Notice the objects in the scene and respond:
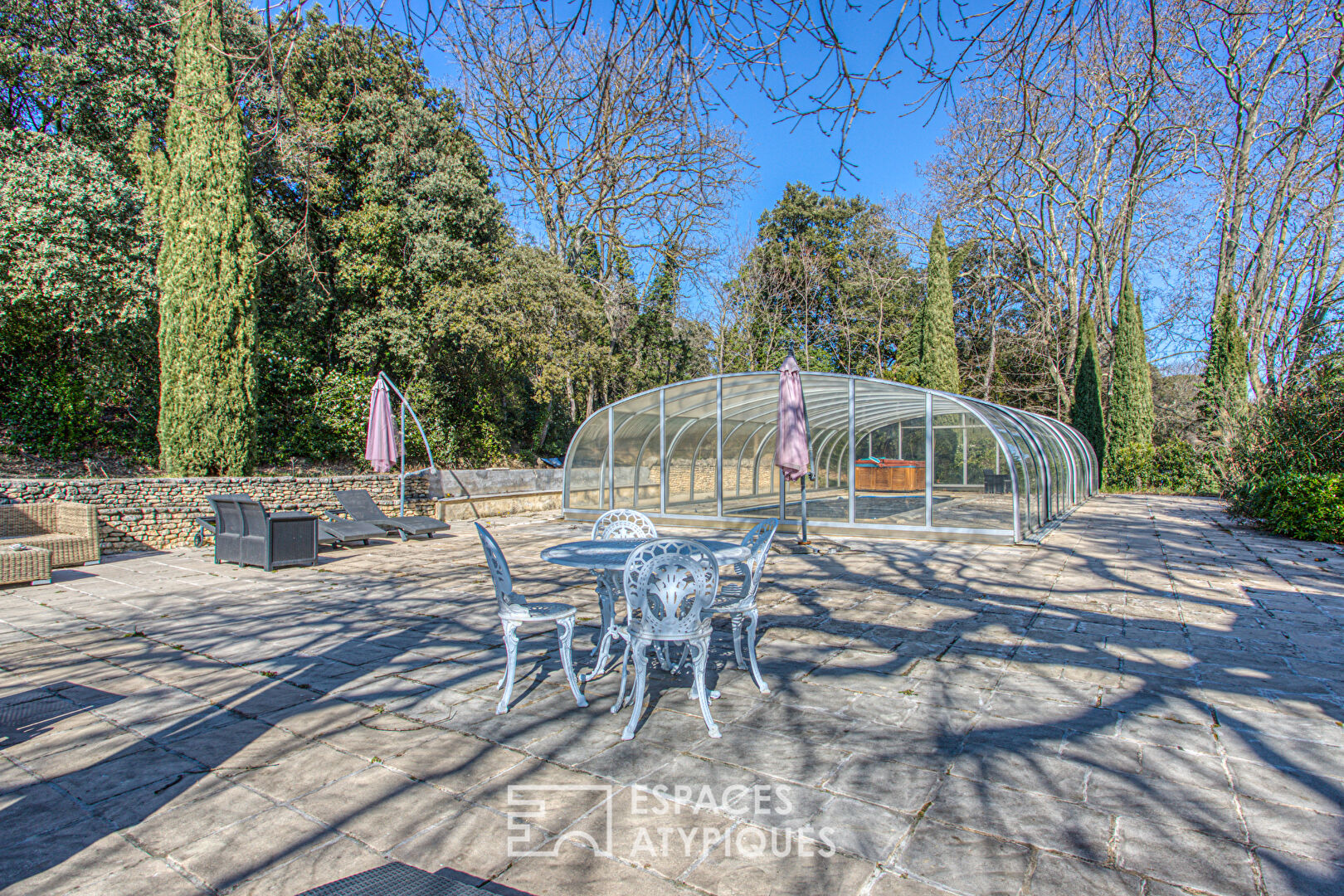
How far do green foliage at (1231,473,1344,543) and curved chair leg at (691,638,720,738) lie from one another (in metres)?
9.73

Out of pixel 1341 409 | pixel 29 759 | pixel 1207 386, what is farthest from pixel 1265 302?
pixel 29 759

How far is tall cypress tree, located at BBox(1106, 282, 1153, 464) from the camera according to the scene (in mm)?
18547

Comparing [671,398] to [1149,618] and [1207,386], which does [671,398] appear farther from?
[1207,386]

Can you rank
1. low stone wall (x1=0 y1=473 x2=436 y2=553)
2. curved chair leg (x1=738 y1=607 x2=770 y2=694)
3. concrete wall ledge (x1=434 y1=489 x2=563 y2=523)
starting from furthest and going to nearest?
1. concrete wall ledge (x1=434 y1=489 x2=563 y2=523)
2. low stone wall (x1=0 y1=473 x2=436 y2=553)
3. curved chair leg (x1=738 y1=607 x2=770 y2=694)

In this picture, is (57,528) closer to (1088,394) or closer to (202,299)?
(202,299)

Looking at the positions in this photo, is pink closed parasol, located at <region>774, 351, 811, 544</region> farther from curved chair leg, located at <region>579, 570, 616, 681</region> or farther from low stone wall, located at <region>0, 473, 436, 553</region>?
low stone wall, located at <region>0, 473, 436, 553</region>

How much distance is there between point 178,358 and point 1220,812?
12596mm

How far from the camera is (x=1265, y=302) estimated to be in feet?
52.5

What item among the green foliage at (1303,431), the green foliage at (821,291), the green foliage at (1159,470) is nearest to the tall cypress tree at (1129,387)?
the green foliage at (1159,470)

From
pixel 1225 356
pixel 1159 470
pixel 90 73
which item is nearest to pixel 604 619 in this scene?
pixel 90 73

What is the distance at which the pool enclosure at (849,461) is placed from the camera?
30.1ft

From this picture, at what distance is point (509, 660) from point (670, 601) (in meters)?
0.91

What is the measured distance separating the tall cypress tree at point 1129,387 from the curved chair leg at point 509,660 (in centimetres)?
2035

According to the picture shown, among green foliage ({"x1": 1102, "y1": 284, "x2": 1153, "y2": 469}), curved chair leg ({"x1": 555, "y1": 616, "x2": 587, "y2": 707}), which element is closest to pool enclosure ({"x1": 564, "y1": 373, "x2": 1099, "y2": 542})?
green foliage ({"x1": 1102, "y1": 284, "x2": 1153, "y2": 469})
